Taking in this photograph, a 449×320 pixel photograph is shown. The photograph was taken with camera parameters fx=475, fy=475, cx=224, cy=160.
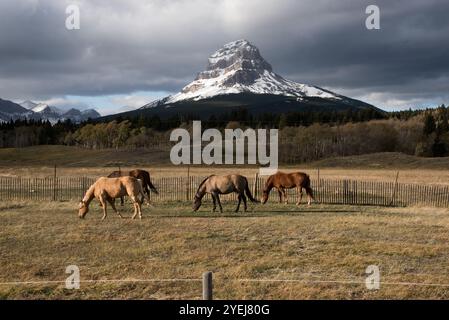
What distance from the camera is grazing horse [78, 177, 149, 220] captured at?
1856 centimetres

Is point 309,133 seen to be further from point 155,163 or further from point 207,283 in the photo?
point 207,283

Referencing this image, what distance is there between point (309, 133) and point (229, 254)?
355 feet

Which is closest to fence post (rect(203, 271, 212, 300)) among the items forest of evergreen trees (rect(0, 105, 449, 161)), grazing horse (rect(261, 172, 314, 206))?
grazing horse (rect(261, 172, 314, 206))

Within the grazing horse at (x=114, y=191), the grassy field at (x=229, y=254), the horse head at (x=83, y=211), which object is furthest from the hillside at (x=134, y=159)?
the grassy field at (x=229, y=254)

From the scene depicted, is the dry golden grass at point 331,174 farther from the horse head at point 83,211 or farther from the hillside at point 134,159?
the horse head at point 83,211

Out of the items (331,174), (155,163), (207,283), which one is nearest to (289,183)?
(207,283)

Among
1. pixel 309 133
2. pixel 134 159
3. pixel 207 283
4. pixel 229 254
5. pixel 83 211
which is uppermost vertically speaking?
pixel 309 133

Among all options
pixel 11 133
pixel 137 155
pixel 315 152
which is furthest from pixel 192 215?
pixel 11 133

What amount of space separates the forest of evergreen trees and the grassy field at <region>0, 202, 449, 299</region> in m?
88.3

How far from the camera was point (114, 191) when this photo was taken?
19.0m

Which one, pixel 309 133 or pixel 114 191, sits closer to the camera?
pixel 114 191

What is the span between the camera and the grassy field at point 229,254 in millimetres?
9273

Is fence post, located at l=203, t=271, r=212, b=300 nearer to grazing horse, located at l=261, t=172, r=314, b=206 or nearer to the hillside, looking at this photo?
grazing horse, located at l=261, t=172, r=314, b=206

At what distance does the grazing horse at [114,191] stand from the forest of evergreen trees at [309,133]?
287 feet
